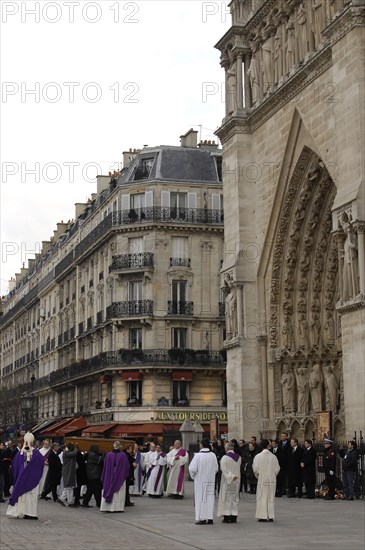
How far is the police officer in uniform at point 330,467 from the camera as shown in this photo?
63.4 ft

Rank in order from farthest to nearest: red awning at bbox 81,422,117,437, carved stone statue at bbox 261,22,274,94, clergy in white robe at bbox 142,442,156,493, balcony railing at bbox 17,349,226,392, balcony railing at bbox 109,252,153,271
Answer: balcony railing at bbox 109,252,153,271 < balcony railing at bbox 17,349,226,392 < red awning at bbox 81,422,117,437 < carved stone statue at bbox 261,22,274,94 < clergy in white robe at bbox 142,442,156,493

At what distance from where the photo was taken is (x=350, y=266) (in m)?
20.7

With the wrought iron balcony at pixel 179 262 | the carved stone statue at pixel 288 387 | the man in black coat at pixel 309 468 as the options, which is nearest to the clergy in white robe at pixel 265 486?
the man in black coat at pixel 309 468

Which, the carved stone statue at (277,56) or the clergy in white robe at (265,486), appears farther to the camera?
the carved stone statue at (277,56)

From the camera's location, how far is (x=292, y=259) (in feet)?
85.5

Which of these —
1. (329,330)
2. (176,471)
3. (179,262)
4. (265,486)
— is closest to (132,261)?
(179,262)

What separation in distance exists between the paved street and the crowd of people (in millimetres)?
356

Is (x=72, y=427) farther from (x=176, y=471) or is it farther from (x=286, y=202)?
(x=176, y=471)

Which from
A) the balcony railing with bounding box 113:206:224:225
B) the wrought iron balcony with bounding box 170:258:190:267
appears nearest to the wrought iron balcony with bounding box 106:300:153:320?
the wrought iron balcony with bounding box 170:258:190:267

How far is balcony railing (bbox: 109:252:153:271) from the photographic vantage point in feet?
139

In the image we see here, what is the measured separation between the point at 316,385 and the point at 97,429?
733 inches

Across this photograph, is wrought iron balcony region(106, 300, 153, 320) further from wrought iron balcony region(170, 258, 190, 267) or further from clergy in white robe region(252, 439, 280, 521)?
clergy in white robe region(252, 439, 280, 521)

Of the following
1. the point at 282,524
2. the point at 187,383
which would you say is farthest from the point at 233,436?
the point at 187,383

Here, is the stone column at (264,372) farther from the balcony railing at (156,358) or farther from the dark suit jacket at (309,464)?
the balcony railing at (156,358)
